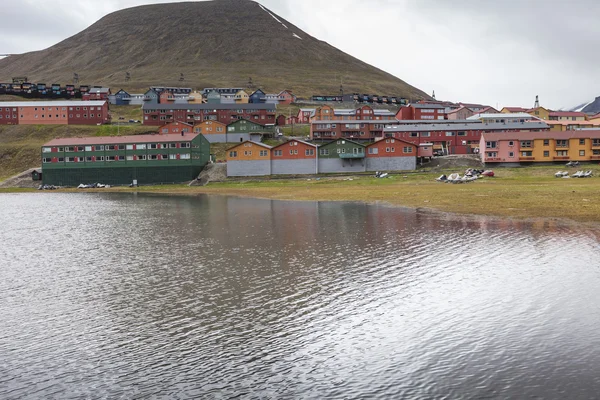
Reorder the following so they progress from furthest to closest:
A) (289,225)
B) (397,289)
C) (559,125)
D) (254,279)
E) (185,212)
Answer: (559,125) < (185,212) < (289,225) < (254,279) < (397,289)

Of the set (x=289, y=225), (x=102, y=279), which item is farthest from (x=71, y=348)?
(x=289, y=225)

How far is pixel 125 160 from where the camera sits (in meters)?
109

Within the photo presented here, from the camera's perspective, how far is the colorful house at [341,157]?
102m

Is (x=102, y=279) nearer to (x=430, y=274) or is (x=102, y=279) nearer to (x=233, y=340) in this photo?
(x=233, y=340)

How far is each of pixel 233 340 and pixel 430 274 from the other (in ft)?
41.5

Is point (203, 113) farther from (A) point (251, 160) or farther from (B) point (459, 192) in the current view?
(B) point (459, 192)

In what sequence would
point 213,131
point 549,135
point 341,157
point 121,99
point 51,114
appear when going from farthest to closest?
point 121,99, point 51,114, point 213,131, point 341,157, point 549,135

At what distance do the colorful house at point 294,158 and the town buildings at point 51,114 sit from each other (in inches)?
3041

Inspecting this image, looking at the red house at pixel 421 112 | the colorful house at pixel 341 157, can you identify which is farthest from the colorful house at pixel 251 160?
the red house at pixel 421 112

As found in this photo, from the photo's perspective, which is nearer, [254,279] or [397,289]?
[397,289]

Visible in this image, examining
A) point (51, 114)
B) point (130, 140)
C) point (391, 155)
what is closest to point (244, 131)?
point (130, 140)

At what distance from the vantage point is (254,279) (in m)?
27.6

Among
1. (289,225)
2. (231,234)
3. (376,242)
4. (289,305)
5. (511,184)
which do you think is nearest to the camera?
(289,305)

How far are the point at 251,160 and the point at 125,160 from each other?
85.0 ft
